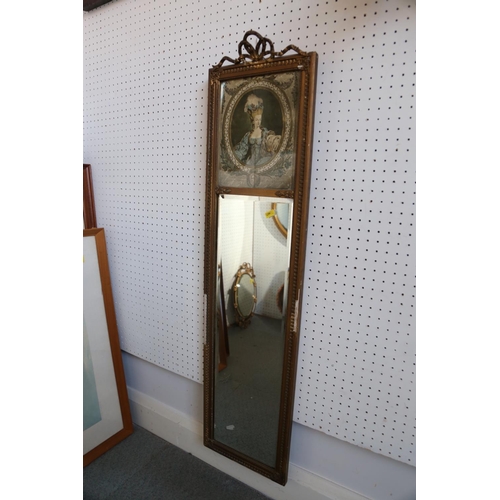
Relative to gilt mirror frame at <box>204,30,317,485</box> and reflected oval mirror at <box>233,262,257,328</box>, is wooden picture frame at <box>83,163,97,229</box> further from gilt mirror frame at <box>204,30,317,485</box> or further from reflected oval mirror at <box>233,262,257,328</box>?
reflected oval mirror at <box>233,262,257,328</box>

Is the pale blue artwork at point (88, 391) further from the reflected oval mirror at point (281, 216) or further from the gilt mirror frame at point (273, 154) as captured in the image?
the reflected oval mirror at point (281, 216)

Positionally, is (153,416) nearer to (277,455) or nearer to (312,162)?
(277,455)

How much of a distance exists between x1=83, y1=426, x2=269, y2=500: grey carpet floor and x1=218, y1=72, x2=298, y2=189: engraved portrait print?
1342 mm

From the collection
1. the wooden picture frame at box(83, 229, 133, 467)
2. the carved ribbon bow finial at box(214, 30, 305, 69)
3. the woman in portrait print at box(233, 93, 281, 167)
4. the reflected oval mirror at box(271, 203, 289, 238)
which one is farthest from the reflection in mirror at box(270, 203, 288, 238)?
the wooden picture frame at box(83, 229, 133, 467)

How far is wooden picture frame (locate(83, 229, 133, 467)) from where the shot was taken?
1651 mm

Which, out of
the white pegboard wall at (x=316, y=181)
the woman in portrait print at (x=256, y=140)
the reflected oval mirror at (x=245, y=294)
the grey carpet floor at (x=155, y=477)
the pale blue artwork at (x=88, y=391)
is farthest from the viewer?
the pale blue artwork at (x=88, y=391)

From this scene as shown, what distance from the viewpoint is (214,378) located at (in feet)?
4.76

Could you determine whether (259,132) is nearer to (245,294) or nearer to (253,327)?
(245,294)

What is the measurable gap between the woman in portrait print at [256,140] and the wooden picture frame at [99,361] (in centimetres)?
93

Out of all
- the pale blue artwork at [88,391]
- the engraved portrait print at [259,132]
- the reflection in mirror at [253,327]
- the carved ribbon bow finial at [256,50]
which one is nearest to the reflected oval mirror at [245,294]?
the reflection in mirror at [253,327]

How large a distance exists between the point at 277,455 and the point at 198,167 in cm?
119

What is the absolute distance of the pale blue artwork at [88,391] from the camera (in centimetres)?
164

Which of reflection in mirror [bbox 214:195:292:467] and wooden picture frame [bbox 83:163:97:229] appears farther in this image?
wooden picture frame [bbox 83:163:97:229]
